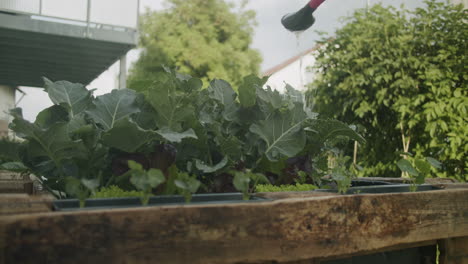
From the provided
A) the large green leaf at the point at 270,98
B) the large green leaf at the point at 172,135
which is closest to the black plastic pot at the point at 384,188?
the large green leaf at the point at 270,98

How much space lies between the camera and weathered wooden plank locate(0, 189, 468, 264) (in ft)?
2.00

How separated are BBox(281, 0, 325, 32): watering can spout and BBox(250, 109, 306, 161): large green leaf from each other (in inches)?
60.1

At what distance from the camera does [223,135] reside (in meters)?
1.10

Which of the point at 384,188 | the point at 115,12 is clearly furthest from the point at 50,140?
the point at 115,12

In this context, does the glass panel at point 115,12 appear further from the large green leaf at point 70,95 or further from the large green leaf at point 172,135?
the large green leaf at point 172,135

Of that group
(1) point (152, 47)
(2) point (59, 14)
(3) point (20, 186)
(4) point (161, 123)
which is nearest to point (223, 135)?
(4) point (161, 123)

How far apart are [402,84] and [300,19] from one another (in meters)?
1.57

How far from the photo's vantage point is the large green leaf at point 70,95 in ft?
3.28

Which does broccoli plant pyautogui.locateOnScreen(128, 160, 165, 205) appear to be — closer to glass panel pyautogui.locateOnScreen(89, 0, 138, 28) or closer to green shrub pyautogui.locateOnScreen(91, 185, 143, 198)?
green shrub pyautogui.locateOnScreen(91, 185, 143, 198)

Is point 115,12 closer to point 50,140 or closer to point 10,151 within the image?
point 10,151

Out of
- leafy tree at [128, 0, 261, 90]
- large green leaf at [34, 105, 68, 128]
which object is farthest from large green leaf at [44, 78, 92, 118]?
leafy tree at [128, 0, 261, 90]

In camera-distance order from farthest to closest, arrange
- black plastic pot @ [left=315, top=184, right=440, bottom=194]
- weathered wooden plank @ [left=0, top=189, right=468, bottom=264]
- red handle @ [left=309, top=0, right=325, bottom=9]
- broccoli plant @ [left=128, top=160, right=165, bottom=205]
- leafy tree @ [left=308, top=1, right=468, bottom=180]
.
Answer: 1. leafy tree @ [left=308, top=1, right=468, bottom=180]
2. red handle @ [left=309, top=0, right=325, bottom=9]
3. black plastic pot @ [left=315, top=184, right=440, bottom=194]
4. broccoli plant @ [left=128, top=160, right=165, bottom=205]
5. weathered wooden plank @ [left=0, top=189, right=468, bottom=264]

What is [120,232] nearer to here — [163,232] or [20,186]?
[163,232]

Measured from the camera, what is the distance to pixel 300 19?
251cm
